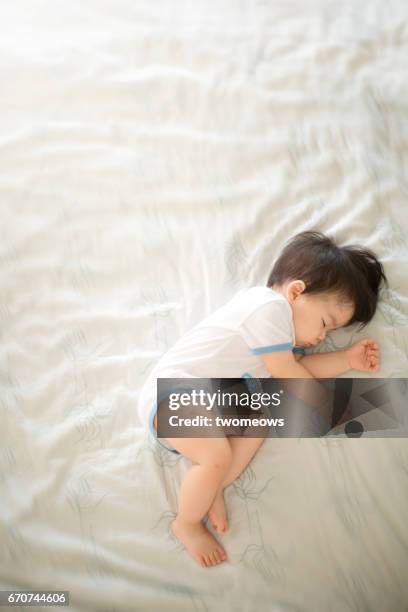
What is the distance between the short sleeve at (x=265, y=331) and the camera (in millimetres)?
1157

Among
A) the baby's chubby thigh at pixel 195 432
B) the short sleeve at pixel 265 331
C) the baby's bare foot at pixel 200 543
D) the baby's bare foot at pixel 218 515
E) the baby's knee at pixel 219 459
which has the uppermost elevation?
the short sleeve at pixel 265 331

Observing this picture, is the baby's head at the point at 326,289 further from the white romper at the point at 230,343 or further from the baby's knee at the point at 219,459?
the baby's knee at the point at 219,459

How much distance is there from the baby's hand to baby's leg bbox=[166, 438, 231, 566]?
11.9 inches

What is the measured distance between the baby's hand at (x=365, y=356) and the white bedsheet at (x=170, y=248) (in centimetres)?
3

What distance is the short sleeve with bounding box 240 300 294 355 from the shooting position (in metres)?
1.16

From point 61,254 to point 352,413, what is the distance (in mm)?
705

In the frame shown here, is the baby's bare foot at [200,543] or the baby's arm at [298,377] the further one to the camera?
the baby's arm at [298,377]

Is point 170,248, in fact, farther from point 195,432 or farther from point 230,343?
point 195,432

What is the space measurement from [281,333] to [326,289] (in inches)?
5.1

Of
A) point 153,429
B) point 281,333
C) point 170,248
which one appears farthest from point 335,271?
point 153,429

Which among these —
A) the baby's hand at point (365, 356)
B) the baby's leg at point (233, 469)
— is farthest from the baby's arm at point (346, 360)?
the baby's leg at point (233, 469)

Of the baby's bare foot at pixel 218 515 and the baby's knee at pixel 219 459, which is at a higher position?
the baby's knee at pixel 219 459

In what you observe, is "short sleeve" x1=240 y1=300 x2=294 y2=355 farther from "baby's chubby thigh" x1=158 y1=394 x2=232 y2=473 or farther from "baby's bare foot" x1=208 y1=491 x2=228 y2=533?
"baby's bare foot" x1=208 y1=491 x2=228 y2=533

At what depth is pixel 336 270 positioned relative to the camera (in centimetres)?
119
